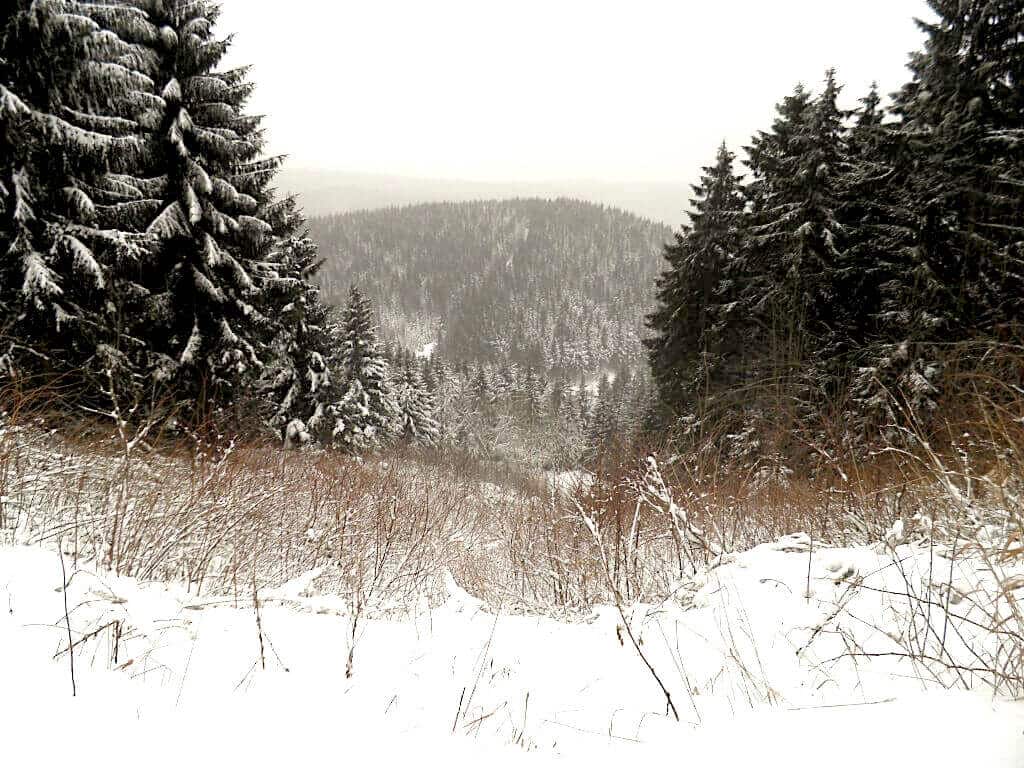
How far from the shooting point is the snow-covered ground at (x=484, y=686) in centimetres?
120

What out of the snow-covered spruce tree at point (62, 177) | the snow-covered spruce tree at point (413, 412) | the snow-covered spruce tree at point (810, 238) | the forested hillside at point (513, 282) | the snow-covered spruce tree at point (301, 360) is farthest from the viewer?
the forested hillside at point (513, 282)

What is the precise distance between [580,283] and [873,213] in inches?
5083

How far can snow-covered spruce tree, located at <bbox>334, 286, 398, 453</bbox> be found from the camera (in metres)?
18.8

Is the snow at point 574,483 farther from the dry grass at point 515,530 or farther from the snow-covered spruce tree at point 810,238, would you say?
the snow-covered spruce tree at point 810,238

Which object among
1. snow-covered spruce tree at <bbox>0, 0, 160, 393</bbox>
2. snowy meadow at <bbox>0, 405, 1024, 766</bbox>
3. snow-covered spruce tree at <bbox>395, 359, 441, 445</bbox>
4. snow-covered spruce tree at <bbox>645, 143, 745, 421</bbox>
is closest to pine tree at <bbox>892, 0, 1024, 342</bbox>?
snow-covered spruce tree at <bbox>645, 143, 745, 421</bbox>

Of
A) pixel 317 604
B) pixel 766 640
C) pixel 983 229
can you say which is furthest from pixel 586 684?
pixel 983 229

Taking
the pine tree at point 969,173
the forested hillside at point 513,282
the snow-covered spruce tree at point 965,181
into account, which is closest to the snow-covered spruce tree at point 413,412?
the snow-covered spruce tree at point 965,181

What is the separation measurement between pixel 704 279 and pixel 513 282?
440ft

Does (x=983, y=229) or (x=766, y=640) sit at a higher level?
(x=983, y=229)

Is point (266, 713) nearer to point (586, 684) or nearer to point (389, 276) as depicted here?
point (586, 684)

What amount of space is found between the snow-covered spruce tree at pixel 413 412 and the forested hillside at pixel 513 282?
64434 mm

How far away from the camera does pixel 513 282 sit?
486ft

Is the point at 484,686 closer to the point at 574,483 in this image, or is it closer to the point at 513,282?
the point at 574,483

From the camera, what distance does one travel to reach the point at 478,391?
6838cm
